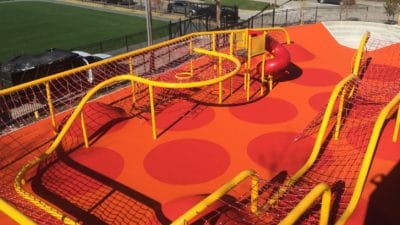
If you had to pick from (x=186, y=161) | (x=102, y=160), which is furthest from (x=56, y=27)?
(x=186, y=161)

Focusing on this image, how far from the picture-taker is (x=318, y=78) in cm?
1407

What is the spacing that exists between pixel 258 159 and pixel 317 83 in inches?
228

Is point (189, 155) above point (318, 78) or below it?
below

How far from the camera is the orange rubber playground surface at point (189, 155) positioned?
24.8 feet

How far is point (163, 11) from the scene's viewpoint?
3938 centimetres

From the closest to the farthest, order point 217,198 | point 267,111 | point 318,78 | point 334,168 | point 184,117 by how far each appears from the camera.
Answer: point 217,198 < point 334,168 < point 184,117 < point 267,111 < point 318,78

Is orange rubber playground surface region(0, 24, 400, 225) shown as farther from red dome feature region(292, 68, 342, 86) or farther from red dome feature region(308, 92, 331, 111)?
red dome feature region(292, 68, 342, 86)

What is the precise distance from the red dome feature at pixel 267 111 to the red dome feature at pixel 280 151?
934mm

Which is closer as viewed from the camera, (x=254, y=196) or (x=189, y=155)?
(x=254, y=196)

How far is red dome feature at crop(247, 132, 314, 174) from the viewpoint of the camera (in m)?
8.84

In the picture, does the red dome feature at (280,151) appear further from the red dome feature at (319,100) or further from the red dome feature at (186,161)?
the red dome feature at (319,100)

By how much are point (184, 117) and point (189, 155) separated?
2148 mm

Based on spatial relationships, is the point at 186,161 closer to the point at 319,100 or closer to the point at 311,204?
the point at 311,204

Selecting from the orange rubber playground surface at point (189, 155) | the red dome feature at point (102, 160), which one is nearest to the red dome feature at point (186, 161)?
the orange rubber playground surface at point (189, 155)
